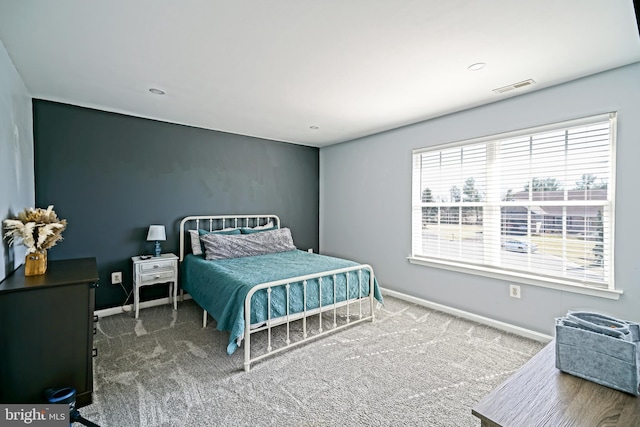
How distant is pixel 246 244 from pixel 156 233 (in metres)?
1.05

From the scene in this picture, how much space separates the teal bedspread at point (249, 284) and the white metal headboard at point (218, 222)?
0.40 metres

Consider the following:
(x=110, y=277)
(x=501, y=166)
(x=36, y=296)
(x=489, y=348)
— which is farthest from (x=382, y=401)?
(x=110, y=277)

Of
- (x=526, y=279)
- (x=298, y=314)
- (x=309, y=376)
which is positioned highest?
(x=526, y=279)

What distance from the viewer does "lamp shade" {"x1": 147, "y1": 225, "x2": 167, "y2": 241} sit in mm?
3508

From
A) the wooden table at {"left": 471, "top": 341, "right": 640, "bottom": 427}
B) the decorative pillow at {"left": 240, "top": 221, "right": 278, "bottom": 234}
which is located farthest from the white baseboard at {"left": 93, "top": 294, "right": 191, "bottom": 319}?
the wooden table at {"left": 471, "top": 341, "right": 640, "bottom": 427}

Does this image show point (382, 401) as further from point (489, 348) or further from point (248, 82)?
point (248, 82)

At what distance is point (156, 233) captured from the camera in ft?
11.5

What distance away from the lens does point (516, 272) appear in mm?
2992

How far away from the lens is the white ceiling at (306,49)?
1658 mm

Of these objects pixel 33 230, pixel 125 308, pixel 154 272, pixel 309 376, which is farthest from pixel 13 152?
pixel 309 376

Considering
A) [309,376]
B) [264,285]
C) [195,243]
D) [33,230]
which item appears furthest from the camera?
[195,243]

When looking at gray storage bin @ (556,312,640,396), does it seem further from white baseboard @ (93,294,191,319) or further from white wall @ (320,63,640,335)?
white baseboard @ (93,294,191,319)

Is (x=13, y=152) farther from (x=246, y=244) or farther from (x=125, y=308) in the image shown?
(x=246, y=244)

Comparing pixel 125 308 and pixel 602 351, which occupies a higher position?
pixel 602 351
